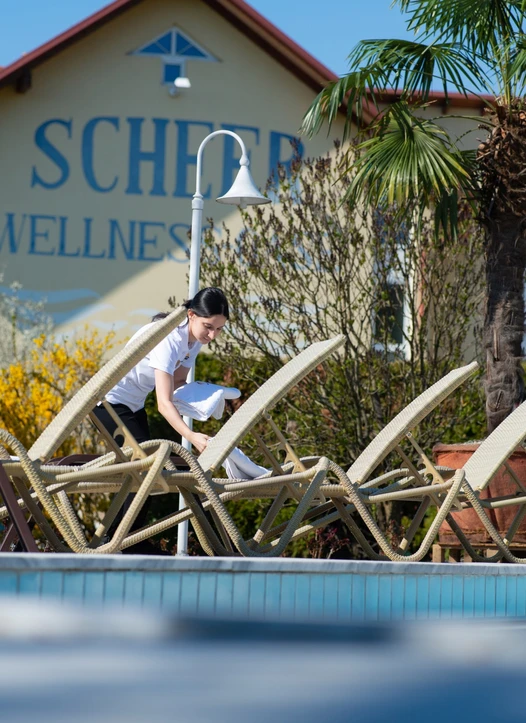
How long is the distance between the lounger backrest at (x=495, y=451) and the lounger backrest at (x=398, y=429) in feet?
1.32

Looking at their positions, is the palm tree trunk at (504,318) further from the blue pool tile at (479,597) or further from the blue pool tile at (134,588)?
the blue pool tile at (134,588)

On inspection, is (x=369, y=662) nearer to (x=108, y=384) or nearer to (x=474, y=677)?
(x=474, y=677)

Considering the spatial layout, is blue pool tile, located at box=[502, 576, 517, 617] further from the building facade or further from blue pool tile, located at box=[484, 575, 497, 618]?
the building facade

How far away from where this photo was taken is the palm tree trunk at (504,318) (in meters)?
8.68

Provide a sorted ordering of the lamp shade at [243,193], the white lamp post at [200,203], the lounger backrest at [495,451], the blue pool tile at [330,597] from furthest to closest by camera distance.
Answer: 1. the lamp shade at [243,193]
2. the white lamp post at [200,203]
3. the lounger backrest at [495,451]
4. the blue pool tile at [330,597]

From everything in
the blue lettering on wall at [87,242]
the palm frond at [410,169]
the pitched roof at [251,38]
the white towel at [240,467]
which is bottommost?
the white towel at [240,467]

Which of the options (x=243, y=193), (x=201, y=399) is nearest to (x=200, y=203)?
(x=243, y=193)

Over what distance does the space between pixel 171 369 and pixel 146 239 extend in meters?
8.99

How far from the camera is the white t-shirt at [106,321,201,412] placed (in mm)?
5543

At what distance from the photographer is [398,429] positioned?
212 inches

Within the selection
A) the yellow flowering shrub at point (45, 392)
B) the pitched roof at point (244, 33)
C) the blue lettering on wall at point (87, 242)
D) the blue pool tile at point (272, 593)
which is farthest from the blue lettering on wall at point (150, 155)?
the blue pool tile at point (272, 593)

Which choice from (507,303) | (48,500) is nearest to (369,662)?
(48,500)

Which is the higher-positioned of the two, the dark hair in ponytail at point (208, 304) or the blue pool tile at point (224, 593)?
the dark hair in ponytail at point (208, 304)

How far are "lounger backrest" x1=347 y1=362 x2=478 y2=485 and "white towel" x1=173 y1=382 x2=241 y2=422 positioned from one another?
0.85 m
